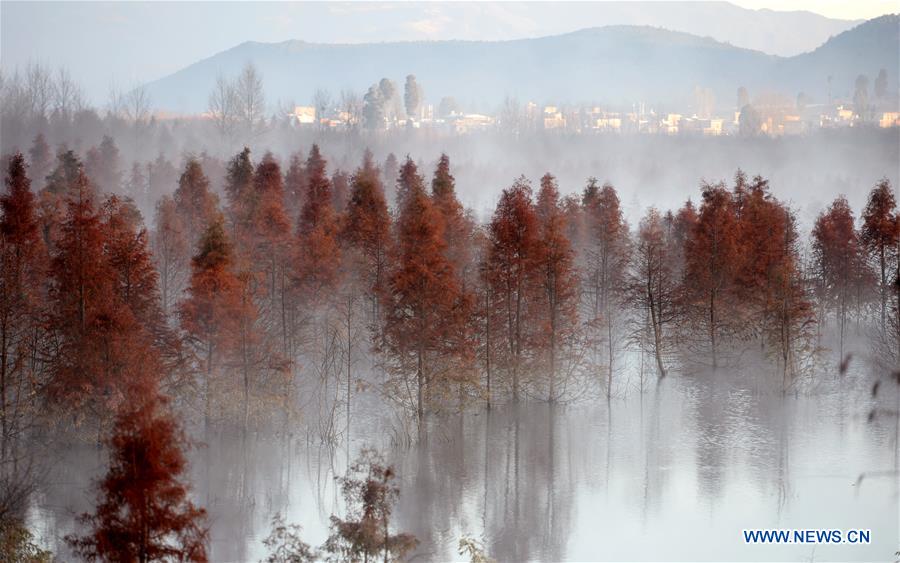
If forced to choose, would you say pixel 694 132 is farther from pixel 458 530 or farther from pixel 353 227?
pixel 458 530

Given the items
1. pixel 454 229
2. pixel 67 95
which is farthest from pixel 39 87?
pixel 454 229

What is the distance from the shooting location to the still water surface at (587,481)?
2408 cm

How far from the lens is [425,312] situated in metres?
→ 33.3

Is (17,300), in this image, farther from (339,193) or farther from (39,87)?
(39,87)

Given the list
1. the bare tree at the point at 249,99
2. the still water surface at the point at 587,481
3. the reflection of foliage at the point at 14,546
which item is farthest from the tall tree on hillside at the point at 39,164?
the reflection of foliage at the point at 14,546

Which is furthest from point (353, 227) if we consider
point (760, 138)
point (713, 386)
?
point (760, 138)

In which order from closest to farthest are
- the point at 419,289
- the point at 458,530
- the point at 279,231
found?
the point at 458,530, the point at 419,289, the point at 279,231

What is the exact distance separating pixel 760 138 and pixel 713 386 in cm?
13891

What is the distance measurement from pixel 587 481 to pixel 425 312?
8082 mm

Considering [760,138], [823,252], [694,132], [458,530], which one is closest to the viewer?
[458,530]

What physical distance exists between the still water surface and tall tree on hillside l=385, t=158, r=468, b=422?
1867 mm

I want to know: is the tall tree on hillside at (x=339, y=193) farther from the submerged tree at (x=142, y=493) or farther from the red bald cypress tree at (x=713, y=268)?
the submerged tree at (x=142, y=493)

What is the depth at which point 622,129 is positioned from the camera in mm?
191125

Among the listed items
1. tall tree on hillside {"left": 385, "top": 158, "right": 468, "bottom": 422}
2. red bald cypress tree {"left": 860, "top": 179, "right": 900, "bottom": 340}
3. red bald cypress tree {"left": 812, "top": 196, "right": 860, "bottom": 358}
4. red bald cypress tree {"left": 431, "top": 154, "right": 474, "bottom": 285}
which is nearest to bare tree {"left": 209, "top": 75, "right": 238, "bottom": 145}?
red bald cypress tree {"left": 431, "top": 154, "right": 474, "bottom": 285}
